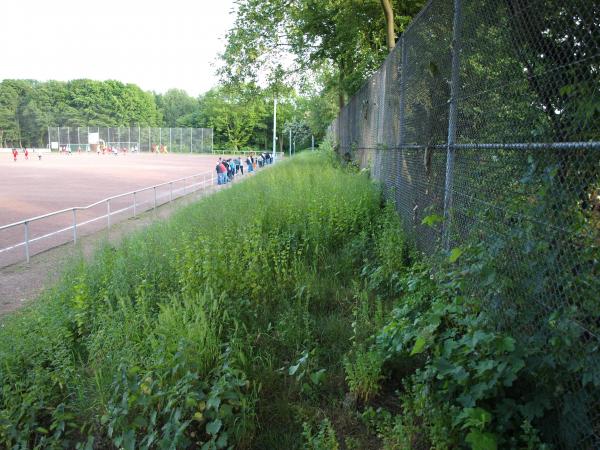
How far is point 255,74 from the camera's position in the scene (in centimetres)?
1700

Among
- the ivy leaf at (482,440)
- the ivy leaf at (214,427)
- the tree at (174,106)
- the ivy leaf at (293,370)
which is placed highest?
the tree at (174,106)

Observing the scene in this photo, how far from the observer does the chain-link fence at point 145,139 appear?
86.5 meters

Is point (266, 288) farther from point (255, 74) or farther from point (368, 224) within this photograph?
point (255, 74)

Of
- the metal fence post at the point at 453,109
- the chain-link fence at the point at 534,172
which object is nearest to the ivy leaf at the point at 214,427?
the chain-link fence at the point at 534,172

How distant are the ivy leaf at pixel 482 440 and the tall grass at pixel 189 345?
1087 mm

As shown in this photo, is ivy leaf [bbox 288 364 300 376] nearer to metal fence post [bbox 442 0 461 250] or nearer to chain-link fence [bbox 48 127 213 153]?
metal fence post [bbox 442 0 461 250]

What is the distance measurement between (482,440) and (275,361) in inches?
69.1

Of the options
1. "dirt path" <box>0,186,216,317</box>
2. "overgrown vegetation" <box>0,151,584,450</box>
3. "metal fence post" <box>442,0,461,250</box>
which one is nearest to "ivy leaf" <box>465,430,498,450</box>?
"overgrown vegetation" <box>0,151,584,450</box>

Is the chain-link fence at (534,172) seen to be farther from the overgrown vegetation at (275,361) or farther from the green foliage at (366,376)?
the green foliage at (366,376)

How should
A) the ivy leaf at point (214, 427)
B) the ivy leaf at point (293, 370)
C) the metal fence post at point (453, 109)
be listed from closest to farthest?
1. the ivy leaf at point (214, 427)
2. the ivy leaf at point (293, 370)
3. the metal fence post at point (453, 109)

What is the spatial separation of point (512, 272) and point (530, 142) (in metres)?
0.64

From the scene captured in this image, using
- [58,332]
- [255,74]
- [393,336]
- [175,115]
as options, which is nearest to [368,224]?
[393,336]

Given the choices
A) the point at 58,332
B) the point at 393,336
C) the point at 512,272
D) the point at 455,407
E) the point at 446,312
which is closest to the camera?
the point at 455,407

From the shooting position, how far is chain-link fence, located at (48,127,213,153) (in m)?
86.5
